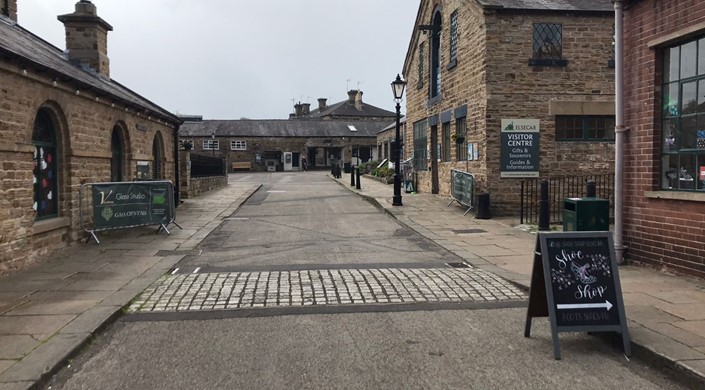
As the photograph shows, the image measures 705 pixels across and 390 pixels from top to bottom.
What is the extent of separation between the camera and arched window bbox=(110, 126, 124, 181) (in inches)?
541

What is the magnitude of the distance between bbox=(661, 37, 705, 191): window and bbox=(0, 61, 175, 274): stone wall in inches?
370

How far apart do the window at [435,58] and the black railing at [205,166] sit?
11.2m

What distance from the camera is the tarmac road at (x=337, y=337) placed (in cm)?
427

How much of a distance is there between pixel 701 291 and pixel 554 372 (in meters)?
3.35

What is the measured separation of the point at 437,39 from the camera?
2053cm

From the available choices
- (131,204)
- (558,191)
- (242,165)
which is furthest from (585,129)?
(242,165)

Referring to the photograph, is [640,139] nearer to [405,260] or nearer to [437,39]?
[405,260]

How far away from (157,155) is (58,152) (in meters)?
8.06

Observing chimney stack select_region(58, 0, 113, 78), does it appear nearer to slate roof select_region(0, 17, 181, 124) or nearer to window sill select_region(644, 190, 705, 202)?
slate roof select_region(0, 17, 181, 124)

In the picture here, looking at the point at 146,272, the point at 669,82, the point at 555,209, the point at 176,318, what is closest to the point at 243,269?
the point at 146,272

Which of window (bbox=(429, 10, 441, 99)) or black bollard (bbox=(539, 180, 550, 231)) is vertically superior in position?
window (bbox=(429, 10, 441, 99))

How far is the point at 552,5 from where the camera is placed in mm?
15383

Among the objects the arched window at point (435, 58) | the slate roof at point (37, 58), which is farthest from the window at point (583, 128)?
the slate roof at point (37, 58)

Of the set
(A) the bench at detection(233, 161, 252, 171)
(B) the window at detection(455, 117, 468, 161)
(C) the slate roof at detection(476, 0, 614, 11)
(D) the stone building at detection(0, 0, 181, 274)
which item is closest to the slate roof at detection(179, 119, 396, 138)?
(A) the bench at detection(233, 161, 252, 171)
